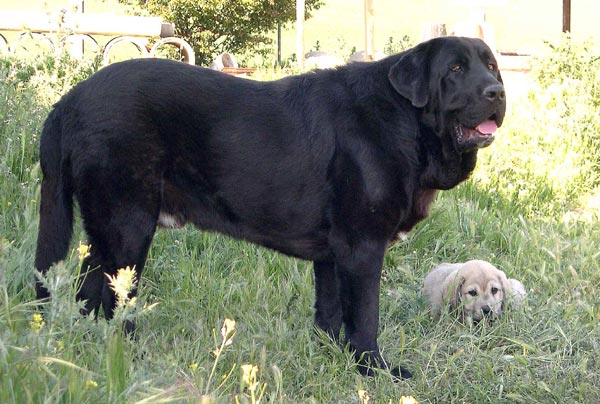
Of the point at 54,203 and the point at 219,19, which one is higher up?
the point at 219,19

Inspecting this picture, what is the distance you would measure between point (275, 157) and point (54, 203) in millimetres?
943

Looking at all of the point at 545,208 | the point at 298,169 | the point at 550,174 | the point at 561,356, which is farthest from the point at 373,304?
the point at 550,174

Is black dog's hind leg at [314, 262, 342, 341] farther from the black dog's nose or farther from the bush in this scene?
the bush

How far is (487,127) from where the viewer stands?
11.2 ft

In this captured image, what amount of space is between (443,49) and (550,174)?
3475mm

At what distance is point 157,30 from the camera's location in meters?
10.9

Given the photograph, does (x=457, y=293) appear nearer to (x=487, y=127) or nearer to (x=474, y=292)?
(x=474, y=292)

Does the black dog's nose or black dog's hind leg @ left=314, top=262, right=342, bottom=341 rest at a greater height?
the black dog's nose

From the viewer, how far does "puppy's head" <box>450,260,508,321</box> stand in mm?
3943

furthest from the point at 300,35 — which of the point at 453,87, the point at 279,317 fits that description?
the point at 453,87

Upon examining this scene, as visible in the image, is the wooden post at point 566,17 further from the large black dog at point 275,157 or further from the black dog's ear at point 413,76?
the black dog's ear at point 413,76

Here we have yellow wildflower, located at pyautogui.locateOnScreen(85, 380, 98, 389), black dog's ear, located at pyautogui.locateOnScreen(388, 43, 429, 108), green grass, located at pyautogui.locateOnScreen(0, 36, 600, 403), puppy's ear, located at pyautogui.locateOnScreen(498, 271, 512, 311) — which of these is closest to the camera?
yellow wildflower, located at pyautogui.locateOnScreen(85, 380, 98, 389)

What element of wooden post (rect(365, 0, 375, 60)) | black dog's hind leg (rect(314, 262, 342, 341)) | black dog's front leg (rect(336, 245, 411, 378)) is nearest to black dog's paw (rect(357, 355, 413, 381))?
black dog's front leg (rect(336, 245, 411, 378))

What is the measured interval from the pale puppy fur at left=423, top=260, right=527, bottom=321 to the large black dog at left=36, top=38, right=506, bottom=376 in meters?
0.66
